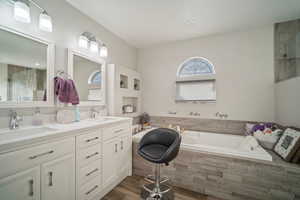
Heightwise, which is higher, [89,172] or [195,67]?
[195,67]

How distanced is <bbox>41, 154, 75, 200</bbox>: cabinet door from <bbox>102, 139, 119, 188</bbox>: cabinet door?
1.41 feet

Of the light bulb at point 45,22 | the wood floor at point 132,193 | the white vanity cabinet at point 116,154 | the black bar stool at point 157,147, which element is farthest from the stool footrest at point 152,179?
the light bulb at point 45,22

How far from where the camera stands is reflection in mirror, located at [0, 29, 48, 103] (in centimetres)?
127

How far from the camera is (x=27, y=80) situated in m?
1.44

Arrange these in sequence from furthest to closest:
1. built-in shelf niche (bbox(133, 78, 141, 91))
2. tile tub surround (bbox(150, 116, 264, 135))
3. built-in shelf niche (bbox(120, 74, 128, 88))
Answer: built-in shelf niche (bbox(133, 78, 141, 91)) → built-in shelf niche (bbox(120, 74, 128, 88)) → tile tub surround (bbox(150, 116, 264, 135))

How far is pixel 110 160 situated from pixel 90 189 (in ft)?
1.24

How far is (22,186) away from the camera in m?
0.96

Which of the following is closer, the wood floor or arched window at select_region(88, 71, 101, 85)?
the wood floor

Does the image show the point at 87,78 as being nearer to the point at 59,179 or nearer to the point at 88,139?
the point at 88,139

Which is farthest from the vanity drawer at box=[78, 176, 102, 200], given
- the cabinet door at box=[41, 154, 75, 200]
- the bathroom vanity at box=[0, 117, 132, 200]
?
the cabinet door at box=[41, 154, 75, 200]

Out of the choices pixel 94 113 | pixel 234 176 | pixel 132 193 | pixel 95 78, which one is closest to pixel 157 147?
pixel 132 193

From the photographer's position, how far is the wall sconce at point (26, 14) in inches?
51.1

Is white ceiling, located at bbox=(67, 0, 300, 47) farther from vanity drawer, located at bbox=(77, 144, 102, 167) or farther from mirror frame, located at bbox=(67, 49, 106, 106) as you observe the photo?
vanity drawer, located at bbox=(77, 144, 102, 167)

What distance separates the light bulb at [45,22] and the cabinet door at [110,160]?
5.01 ft
